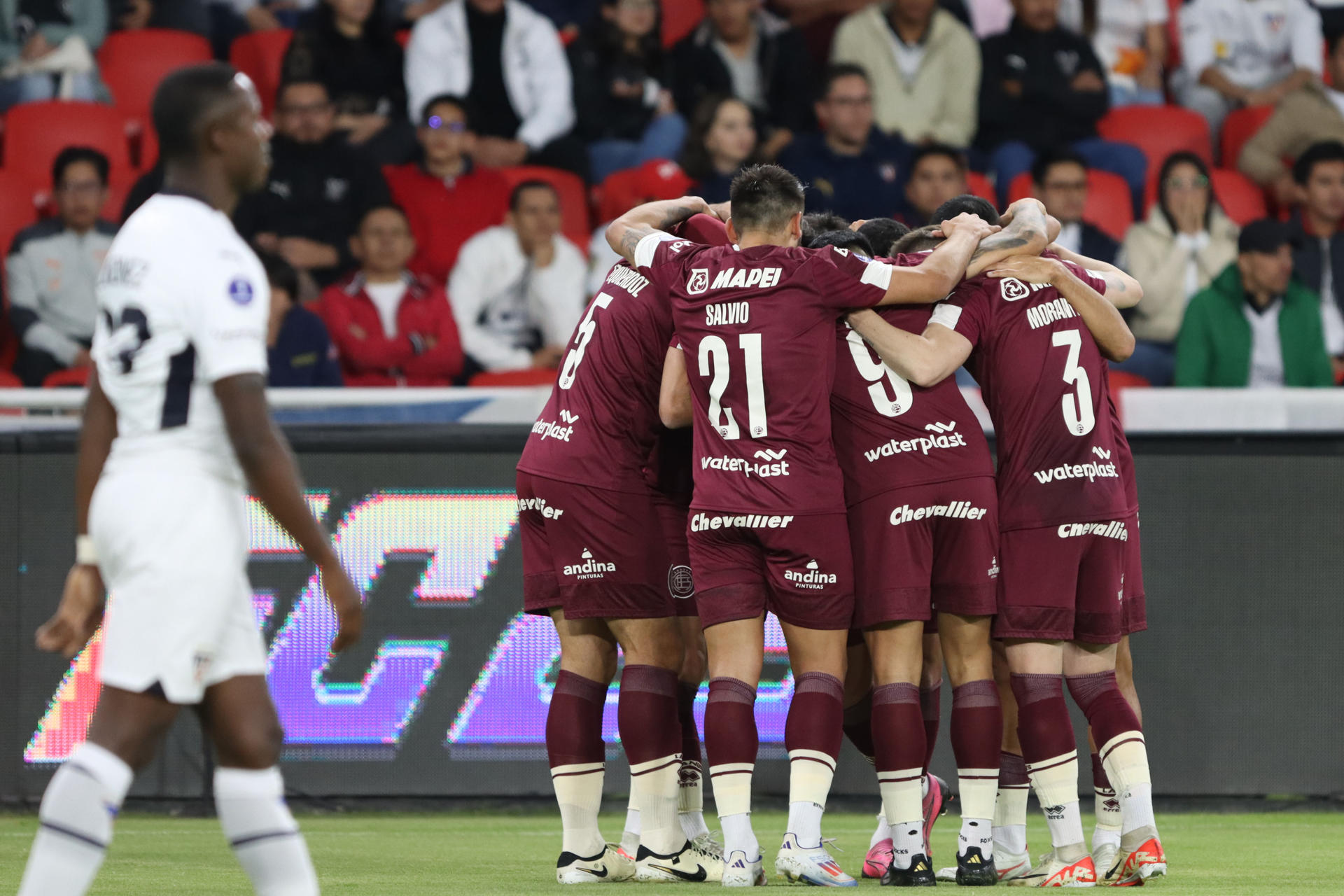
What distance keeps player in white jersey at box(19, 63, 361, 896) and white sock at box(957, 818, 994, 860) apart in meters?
2.59

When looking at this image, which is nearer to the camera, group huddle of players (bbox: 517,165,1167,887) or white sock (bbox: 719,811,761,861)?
white sock (bbox: 719,811,761,861)

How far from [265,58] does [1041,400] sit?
7.37 meters

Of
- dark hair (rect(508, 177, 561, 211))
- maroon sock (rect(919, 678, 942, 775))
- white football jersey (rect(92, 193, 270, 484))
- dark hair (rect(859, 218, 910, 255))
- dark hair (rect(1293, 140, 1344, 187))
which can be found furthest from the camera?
→ dark hair (rect(1293, 140, 1344, 187))

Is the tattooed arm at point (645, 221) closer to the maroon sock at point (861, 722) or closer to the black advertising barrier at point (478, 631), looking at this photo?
the maroon sock at point (861, 722)

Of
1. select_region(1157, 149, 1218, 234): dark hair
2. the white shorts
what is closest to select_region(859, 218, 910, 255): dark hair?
the white shorts

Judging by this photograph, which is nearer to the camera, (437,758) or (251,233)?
(437,758)

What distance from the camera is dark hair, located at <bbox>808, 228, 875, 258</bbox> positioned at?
6172 millimetres

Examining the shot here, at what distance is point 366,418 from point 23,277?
304cm

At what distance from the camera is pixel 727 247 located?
569 cm

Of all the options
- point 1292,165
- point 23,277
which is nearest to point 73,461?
point 23,277

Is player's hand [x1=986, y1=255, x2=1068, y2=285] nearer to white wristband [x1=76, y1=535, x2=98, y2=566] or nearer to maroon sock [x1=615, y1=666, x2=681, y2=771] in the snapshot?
maroon sock [x1=615, y1=666, x2=681, y2=771]

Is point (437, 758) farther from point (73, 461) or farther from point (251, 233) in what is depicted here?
point (251, 233)

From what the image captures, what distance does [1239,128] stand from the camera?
40.8ft

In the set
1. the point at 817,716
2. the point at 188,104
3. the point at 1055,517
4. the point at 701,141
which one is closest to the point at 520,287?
the point at 701,141
